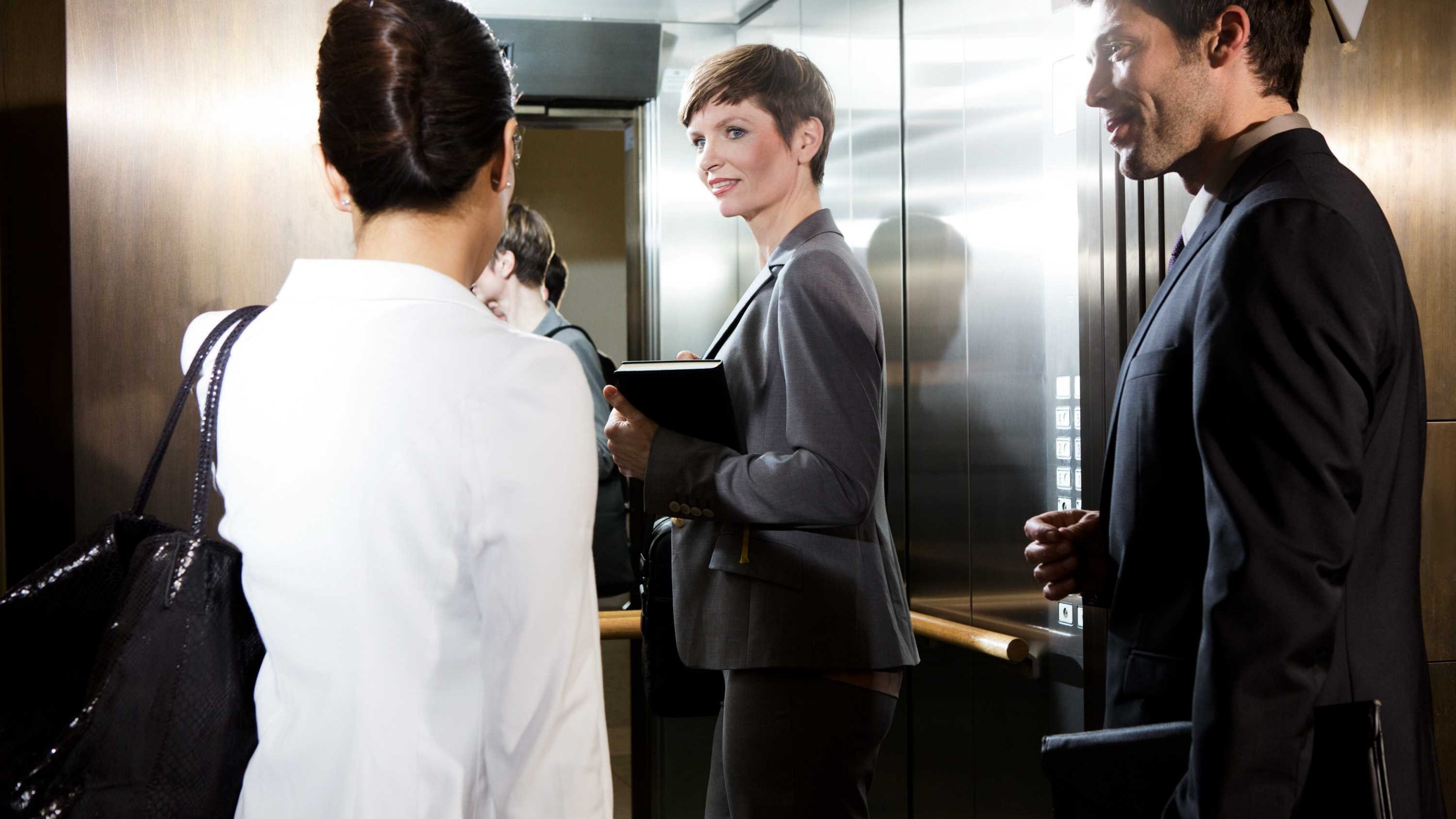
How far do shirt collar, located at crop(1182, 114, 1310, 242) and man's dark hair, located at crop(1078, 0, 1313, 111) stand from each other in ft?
0.21

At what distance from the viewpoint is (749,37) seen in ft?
13.1

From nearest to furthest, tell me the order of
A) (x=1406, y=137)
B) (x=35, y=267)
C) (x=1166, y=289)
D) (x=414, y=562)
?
1. (x=414, y=562)
2. (x=1166, y=289)
3. (x=35, y=267)
4. (x=1406, y=137)

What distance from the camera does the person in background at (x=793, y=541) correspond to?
1.85 m

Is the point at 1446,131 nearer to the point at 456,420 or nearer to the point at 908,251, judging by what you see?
the point at 908,251

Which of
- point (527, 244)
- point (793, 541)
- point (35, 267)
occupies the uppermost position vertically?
point (527, 244)

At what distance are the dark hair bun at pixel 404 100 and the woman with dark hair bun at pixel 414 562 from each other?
0.12 metres

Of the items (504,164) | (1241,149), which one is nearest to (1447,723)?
(1241,149)

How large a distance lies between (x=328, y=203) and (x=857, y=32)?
203 cm

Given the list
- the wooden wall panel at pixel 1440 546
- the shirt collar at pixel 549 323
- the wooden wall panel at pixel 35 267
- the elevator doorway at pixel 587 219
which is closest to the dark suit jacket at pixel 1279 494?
the wooden wall panel at pixel 1440 546

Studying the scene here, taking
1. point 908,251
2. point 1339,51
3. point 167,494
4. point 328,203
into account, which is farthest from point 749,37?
point 167,494

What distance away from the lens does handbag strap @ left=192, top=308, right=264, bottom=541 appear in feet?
3.55

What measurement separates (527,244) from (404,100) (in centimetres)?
301

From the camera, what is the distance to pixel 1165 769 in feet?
4.10

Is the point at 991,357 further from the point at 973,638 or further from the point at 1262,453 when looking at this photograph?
the point at 1262,453
